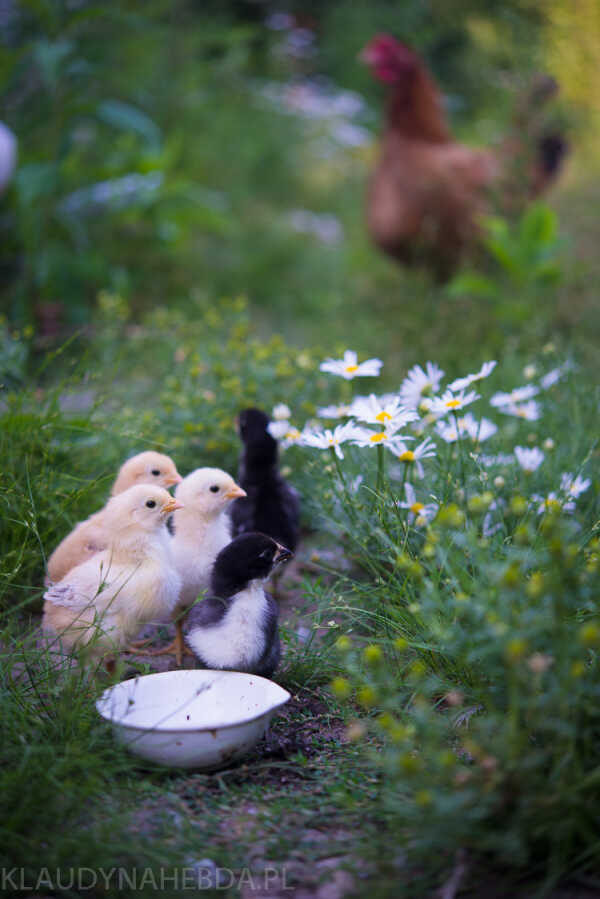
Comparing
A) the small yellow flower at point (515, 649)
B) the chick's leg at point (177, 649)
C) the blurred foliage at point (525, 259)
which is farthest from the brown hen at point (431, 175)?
the small yellow flower at point (515, 649)

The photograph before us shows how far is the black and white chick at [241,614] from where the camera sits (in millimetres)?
1951

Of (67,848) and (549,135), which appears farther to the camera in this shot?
A: (549,135)

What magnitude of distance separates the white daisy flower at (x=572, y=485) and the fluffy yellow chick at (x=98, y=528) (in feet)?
3.64

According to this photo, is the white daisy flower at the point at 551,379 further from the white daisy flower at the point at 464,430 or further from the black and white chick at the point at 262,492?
the black and white chick at the point at 262,492

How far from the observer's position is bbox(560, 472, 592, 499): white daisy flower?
85.2 inches

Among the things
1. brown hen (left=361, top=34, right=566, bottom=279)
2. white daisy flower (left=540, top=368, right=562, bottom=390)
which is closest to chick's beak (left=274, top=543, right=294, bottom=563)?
white daisy flower (left=540, top=368, right=562, bottom=390)

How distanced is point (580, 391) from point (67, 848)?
2.35m

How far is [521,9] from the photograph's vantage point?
309 inches

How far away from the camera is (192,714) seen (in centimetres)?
190

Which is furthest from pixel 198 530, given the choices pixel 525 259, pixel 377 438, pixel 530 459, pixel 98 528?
pixel 525 259

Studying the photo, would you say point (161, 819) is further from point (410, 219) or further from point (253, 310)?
point (253, 310)

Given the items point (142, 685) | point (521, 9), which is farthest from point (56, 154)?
point (521, 9)

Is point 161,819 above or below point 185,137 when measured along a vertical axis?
above

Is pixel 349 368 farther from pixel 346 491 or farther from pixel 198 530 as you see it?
pixel 198 530
